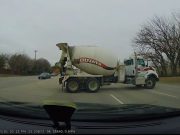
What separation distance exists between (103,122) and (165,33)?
68.7 m

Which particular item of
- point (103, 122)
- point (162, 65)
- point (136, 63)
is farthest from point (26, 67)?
point (103, 122)

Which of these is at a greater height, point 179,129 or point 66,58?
point 66,58

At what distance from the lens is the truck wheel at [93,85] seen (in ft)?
86.6

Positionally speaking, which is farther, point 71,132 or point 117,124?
point 117,124

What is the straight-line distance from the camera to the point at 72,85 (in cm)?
2630

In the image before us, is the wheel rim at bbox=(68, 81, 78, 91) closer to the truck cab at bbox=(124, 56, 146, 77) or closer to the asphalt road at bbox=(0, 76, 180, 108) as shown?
the asphalt road at bbox=(0, 76, 180, 108)

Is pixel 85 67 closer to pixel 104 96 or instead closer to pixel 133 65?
pixel 133 65

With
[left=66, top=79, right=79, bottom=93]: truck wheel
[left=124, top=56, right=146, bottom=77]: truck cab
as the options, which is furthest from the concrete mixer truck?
[left=124, top=56, right=146, bottom=77]: truck cab

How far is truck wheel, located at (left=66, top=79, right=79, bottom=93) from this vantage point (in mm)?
26109

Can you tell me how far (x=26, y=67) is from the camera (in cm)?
13612

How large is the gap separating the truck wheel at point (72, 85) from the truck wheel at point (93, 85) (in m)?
0.79

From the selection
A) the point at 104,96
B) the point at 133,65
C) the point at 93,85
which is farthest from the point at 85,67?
the point at 104,96

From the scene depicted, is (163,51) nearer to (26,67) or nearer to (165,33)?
(165,33)

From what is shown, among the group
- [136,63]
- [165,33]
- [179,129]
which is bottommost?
[179,129]
